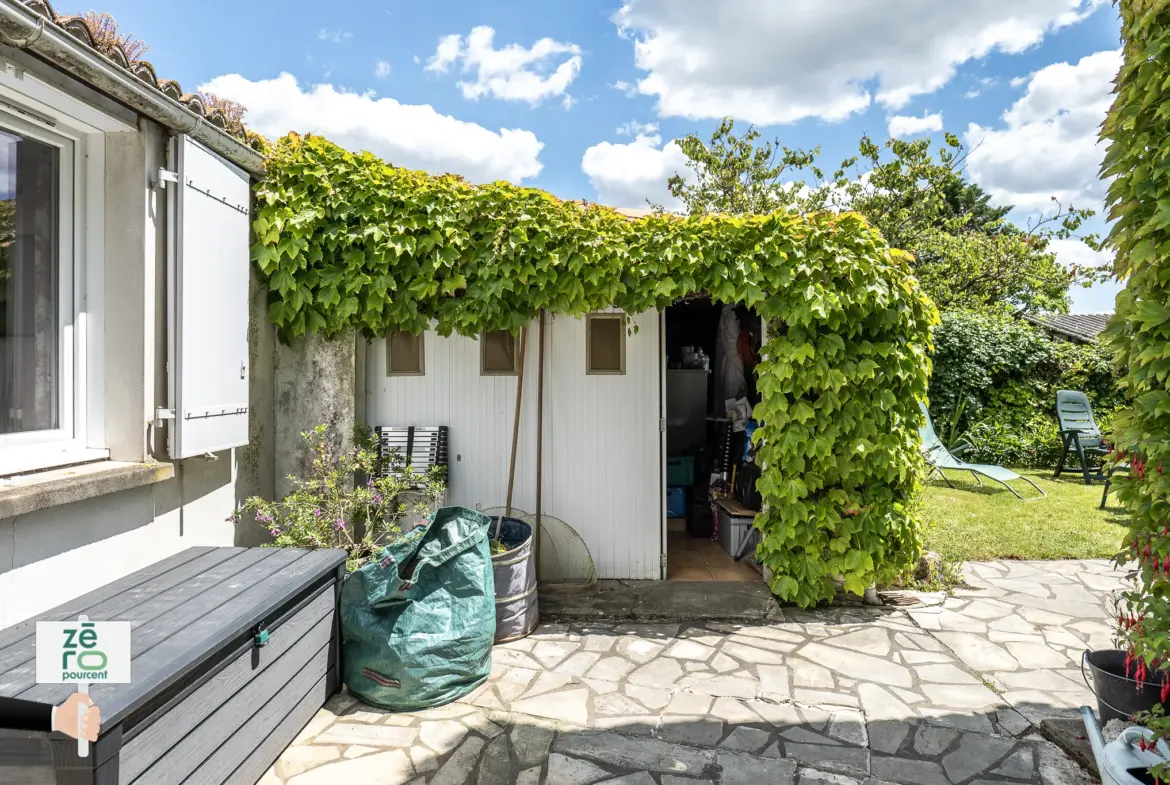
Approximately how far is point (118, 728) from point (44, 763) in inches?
8.4

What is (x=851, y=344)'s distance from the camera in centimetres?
445

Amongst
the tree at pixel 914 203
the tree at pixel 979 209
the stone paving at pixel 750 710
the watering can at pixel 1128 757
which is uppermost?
the tree at pixel 979 209

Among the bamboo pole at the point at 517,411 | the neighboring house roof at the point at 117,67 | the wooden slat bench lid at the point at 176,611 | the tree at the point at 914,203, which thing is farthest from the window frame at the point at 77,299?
the tree at the point at 914,203

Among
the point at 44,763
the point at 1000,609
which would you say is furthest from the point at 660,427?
the point at 44,763

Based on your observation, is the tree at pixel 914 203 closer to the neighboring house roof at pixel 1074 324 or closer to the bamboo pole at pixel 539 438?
the neighboring house roof at pixel 1074 324

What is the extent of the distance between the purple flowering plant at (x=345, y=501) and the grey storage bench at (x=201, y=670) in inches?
16.5

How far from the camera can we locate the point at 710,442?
7125mm

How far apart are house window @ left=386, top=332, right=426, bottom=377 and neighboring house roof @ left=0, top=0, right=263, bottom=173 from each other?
5.29 feet

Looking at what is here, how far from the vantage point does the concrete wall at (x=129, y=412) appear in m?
2.62

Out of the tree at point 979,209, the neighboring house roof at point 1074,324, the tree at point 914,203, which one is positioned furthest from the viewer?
the tree at point 979,209

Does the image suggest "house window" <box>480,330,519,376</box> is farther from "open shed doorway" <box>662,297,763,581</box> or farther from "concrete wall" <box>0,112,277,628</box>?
"concrete wall" <box>0,112,277,628</box>

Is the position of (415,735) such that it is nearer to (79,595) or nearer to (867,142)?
(79,595)

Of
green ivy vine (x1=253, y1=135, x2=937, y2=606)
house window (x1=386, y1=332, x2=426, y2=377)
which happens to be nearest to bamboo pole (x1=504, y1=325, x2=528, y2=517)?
green ivy vine (x1=253, y1=135, x2=937, y2=606)

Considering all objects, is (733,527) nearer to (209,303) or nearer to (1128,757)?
(1128,757)
